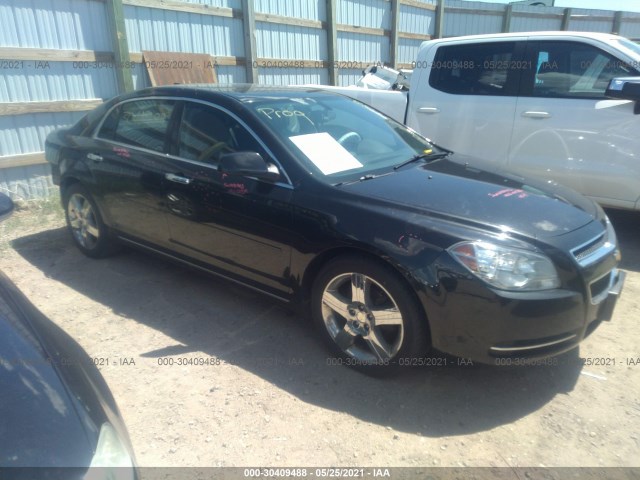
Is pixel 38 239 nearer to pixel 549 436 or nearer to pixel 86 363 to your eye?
pixel 86 363

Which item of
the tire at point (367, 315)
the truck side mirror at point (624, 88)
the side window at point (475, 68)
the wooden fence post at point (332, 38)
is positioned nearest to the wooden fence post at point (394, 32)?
the wooden fence post at point (332, 38)

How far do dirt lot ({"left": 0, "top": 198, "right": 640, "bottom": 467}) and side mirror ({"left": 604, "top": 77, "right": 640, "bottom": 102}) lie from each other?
165 centimetres

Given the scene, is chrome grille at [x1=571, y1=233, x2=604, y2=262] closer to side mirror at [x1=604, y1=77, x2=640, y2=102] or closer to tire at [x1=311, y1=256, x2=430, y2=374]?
tire at [x1=311, y1=256, x2=430, y2=374]

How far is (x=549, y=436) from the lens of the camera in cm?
260

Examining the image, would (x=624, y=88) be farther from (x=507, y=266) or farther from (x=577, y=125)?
(x=507, y=266)

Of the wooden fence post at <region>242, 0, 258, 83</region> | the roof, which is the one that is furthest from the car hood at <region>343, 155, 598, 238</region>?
the wooden fence post at <region>242, 0, 258, 83</region>

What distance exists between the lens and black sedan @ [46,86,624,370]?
2621 millimetres

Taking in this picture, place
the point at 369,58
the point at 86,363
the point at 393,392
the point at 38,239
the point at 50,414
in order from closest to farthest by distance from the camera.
Result: the point at 50,414 → the point at 86,363 → the point at 393,392 → the point at 38,239 → the point at 369,58

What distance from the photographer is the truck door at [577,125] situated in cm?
472

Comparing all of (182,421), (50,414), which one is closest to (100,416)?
(50,414)

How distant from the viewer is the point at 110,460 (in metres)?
1.52

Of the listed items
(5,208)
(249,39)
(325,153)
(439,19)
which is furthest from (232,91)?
(439,19)

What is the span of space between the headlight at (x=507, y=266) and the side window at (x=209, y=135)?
150 cm

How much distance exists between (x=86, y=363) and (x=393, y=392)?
1677mm
